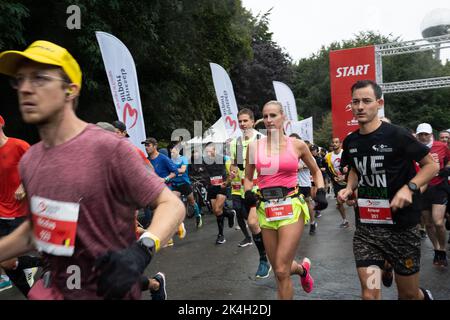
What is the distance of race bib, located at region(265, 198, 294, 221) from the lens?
163 inches

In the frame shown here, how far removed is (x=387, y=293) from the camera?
4938mm

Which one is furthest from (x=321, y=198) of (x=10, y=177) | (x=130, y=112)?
(x=130, y=112)

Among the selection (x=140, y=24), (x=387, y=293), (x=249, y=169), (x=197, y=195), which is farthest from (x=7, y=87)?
(x=387, y=293)

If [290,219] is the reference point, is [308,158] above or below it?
above

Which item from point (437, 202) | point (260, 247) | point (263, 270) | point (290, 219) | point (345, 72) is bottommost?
point (263, 270)

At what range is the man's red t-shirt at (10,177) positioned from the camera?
5125mm

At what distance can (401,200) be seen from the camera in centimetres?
325

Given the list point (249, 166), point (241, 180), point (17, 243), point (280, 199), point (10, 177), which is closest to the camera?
point (17, 243)

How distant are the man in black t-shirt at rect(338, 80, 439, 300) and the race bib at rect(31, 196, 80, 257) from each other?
7.52ft

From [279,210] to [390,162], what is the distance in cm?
106

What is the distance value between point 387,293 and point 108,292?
162 inches

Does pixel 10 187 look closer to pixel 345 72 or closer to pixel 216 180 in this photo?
pixel 216 180

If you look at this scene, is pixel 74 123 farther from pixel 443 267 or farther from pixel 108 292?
pixel 443 267

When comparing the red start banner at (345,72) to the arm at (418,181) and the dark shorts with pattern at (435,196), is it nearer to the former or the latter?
the dark shorts with pattern at (435,196)
